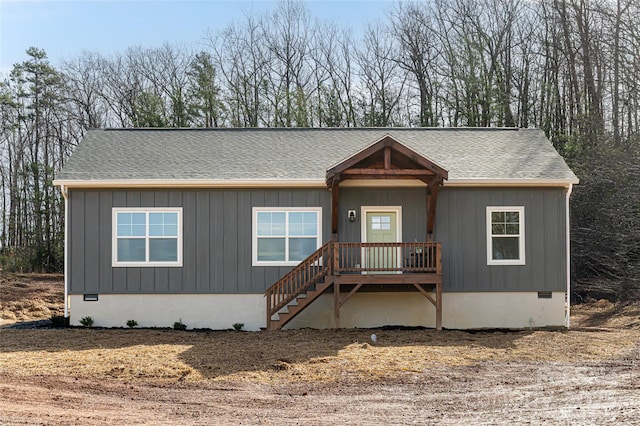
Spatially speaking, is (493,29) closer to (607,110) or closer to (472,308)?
(607,110)

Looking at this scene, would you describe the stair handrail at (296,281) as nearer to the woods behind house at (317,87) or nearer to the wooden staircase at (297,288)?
the wooden staircase at (297,288)

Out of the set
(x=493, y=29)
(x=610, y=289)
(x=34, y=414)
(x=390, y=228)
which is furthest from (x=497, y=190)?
(x=493, y=29)

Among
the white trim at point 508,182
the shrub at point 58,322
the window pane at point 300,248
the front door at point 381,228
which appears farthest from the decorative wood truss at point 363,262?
the shrub at point 58,322

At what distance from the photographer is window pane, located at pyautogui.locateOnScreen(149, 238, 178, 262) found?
1734 cm

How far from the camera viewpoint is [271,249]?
56.9ft

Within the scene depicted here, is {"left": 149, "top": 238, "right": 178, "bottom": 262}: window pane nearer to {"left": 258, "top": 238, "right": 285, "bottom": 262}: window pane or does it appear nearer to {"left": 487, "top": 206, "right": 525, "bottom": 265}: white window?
{"left": 258, "top": 238, "right": 285, "bottom": 262}: window pane

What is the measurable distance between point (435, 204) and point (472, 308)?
2.63m

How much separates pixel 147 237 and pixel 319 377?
7564 mm

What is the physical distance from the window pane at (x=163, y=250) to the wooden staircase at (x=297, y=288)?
8.19 ft

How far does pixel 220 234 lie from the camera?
17.4 m

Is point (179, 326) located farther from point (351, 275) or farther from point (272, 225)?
point (351, 275)

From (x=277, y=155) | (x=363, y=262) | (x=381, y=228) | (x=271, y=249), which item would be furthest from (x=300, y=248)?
(x=277, y=155)

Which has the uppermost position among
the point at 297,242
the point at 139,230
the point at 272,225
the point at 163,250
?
the point at 272,225

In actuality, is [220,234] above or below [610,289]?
above
